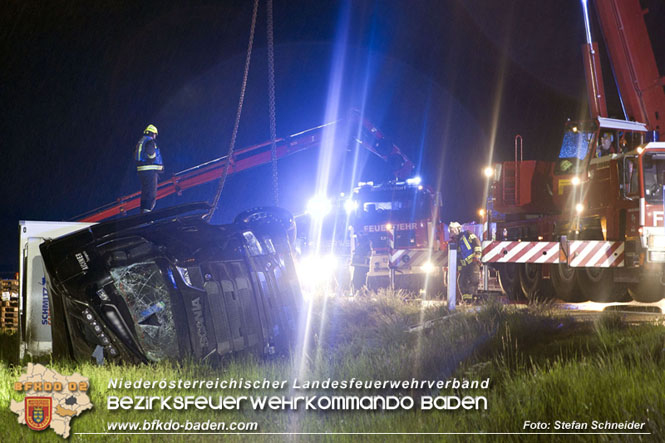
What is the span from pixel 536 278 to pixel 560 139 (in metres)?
2.67

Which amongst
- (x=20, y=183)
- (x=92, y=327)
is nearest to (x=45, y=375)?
(x=92, y=327)

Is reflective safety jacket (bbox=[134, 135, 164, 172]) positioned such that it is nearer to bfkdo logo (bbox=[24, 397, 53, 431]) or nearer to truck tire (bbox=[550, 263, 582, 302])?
bfkdo logo (bbox=[24, 397, 53, 431])

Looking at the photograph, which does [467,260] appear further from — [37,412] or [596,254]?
[37,412]

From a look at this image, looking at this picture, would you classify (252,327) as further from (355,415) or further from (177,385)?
(355,415)

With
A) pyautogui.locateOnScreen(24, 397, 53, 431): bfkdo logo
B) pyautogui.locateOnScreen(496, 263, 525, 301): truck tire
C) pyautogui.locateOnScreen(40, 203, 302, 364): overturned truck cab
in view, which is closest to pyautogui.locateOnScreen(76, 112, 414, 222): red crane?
pyautogui.locateOnScreen(496, 263, 525, 301): truck tire

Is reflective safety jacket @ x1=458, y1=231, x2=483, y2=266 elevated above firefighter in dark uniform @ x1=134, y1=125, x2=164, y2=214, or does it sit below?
below

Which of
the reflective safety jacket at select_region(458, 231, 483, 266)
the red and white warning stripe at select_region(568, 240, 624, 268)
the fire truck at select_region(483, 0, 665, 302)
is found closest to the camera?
the fire truck at select_region(483, 0, 665, 302)

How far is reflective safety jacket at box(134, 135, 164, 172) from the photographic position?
977cm

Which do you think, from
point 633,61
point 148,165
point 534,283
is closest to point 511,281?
point 534,283

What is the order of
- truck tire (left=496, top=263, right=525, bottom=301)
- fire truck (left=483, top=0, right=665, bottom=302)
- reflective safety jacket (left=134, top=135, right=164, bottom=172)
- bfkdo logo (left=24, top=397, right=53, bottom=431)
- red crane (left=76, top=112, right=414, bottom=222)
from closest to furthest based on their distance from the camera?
bfkdo logo (left=24, top=397, right=53, bottom=431) < fire truck (left=483, top=0, right=665, bottom=302) < reflective safety jacket (left=134, top=135, right=164, bottom=172) < truck tire (left=496, top=263, right=525, bottom=301) < red crane (left=76, top=112, right=414, bottom=222)

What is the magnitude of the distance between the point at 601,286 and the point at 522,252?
1.45 meters

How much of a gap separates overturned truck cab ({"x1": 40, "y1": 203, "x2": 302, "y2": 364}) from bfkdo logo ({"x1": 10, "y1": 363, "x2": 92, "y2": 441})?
2.67 feet

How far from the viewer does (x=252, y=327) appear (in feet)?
18.0

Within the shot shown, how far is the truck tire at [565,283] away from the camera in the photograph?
1171cm
